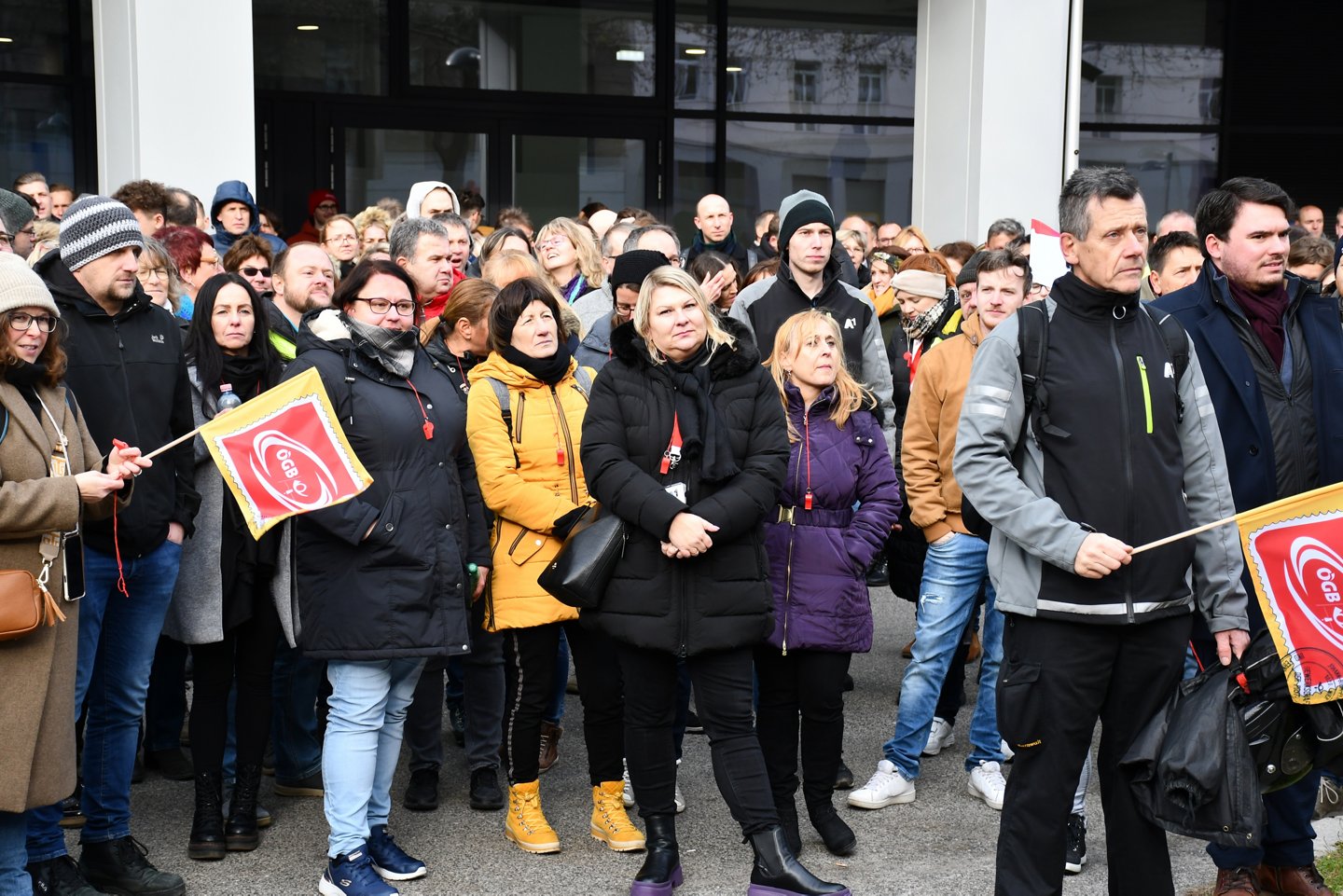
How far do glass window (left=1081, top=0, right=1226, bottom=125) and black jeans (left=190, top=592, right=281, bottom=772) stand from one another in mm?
14372

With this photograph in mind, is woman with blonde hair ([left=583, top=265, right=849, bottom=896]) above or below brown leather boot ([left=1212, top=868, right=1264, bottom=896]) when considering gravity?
above

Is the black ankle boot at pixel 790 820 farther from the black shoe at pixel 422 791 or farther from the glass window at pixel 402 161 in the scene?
the glass window at pixel 402 161

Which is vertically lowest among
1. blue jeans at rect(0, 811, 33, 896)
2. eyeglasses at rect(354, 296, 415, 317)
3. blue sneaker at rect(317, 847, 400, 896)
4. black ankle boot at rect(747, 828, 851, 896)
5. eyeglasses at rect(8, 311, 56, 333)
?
blue sneaker at rect(317, 847, 400, 896)

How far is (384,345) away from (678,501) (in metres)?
1.17

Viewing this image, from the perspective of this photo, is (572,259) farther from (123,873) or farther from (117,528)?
(123,873)

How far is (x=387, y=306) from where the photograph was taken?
5.34 metres

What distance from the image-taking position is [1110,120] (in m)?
18.0

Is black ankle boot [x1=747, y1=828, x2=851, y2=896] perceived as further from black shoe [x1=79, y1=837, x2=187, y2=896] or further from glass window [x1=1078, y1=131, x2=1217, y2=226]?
glass window [x1=1078, y1=131, x2=1217, y2=226]

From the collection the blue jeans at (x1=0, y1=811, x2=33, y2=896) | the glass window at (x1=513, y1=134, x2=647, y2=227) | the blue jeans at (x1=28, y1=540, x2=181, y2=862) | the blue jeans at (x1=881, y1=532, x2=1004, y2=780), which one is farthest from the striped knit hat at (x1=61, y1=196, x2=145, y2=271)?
the glass window at (x1=513, y1=134, x2=647, y2=227)

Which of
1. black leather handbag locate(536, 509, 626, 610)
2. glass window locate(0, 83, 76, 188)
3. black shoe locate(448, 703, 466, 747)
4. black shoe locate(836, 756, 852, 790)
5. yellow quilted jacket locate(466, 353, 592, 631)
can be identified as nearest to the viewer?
Answer: black leather handbag locate(536, 509, 626, 610)

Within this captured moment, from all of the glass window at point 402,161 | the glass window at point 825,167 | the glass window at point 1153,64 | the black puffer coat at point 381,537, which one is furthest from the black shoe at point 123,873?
the glass window at point 1153,64

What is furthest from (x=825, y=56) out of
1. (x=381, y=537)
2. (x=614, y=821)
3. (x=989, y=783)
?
(x=381, y=537)

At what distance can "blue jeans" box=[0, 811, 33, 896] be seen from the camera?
4527 millimetres

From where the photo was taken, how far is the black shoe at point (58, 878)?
489 cm
